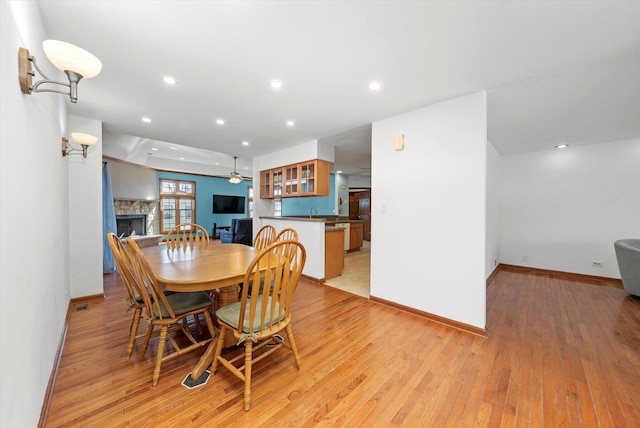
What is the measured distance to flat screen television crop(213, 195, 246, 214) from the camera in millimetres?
8970

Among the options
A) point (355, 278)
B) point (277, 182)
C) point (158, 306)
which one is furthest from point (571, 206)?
point (158, 306)

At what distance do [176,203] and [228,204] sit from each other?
1778 mm

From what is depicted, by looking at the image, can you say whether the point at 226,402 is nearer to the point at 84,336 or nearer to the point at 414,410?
the point at 414,410

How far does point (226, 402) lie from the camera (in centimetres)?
147

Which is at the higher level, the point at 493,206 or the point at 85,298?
the point at 493,206

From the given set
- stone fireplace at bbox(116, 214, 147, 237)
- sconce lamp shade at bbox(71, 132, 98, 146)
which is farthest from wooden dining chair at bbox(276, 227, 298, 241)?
stone fireplace at bbox(116, 214, 147, 237)

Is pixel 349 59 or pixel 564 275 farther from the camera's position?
pixel 564 275

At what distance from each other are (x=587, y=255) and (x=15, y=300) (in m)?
6.90

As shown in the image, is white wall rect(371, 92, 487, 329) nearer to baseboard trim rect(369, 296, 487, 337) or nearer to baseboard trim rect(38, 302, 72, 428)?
baseboard trim rect(369, 296, 487, 337)

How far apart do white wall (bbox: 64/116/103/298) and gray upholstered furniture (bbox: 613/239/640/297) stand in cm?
730

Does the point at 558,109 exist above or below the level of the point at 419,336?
above

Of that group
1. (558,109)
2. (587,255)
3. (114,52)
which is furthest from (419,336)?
(587,255)

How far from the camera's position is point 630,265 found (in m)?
3.22

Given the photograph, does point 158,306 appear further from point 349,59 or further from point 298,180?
point 298,180
